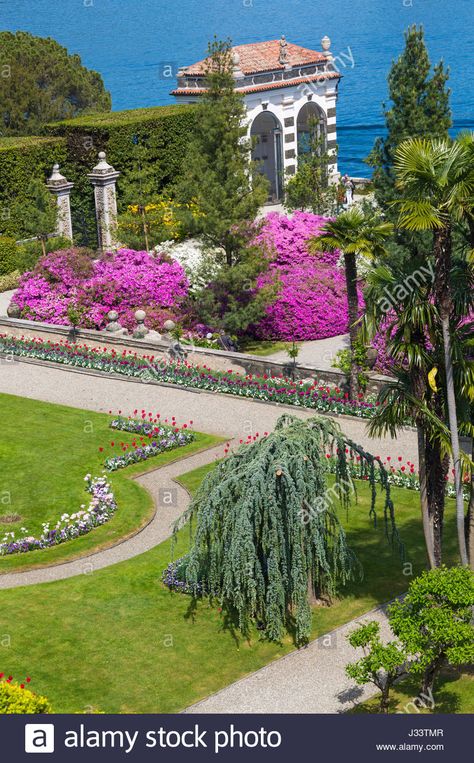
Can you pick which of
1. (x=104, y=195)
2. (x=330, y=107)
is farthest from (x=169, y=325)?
(x=330, y=107)

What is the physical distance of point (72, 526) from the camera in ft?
93.2

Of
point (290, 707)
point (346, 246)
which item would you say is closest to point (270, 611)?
point (290, 707)

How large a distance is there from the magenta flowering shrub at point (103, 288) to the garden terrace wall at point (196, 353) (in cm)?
101

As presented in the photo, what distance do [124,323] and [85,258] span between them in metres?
3.41

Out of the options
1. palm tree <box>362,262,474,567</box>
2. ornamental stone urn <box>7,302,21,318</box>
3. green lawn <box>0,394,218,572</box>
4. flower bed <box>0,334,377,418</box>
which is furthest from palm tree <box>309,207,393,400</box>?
ornamental stone urn <box>7,302,21,318</box>

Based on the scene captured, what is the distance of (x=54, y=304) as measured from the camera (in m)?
44.6

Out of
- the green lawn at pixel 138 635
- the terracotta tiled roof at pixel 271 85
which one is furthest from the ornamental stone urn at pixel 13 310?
the green lawn at pixel 138 635

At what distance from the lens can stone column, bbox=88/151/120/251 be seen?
53.5 metres

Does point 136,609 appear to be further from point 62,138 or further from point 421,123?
point 62,138

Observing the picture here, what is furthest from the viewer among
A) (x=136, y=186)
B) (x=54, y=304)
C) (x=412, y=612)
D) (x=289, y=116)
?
(x=289, y=116)

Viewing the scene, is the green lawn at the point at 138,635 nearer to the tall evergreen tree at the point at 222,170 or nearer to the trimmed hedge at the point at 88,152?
the tall evergreen tree at the point at 222,170

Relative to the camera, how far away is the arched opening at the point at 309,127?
5872 centimetres

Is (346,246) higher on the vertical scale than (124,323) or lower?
higher

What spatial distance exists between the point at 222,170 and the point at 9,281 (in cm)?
1227
